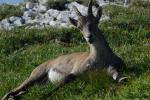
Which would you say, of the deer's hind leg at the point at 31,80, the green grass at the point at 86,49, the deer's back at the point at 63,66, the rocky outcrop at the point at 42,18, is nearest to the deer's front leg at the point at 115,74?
the green grass at the point at 86,49

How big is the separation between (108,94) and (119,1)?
53.7 feet

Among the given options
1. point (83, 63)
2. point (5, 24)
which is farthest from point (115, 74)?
point (5, 24)

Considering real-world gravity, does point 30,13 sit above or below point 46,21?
below

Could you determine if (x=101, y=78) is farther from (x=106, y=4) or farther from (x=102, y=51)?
(x=106, y=4)

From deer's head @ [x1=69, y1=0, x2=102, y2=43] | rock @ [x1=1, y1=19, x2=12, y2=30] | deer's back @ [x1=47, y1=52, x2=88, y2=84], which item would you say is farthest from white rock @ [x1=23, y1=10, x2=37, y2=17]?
deer's head @ [x1=69, y1=0, x2=102, y2=43]

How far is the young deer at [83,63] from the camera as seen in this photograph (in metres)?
13.2

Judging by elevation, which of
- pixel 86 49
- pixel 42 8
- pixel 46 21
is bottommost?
pixel 42 8

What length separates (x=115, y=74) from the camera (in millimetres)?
12656

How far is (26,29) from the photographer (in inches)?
844

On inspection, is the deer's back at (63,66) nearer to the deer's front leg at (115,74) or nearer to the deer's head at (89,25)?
the deer's head at (89,25)

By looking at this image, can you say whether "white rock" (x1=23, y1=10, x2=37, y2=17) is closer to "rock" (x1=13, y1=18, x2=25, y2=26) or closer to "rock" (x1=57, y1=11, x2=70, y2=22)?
"rock" (x1=13, y1=18, x2=25, y2=26)

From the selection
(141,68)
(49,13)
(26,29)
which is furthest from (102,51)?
(49,13)

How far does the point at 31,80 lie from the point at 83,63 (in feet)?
4.53

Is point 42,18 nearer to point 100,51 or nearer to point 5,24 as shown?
point 5,24
